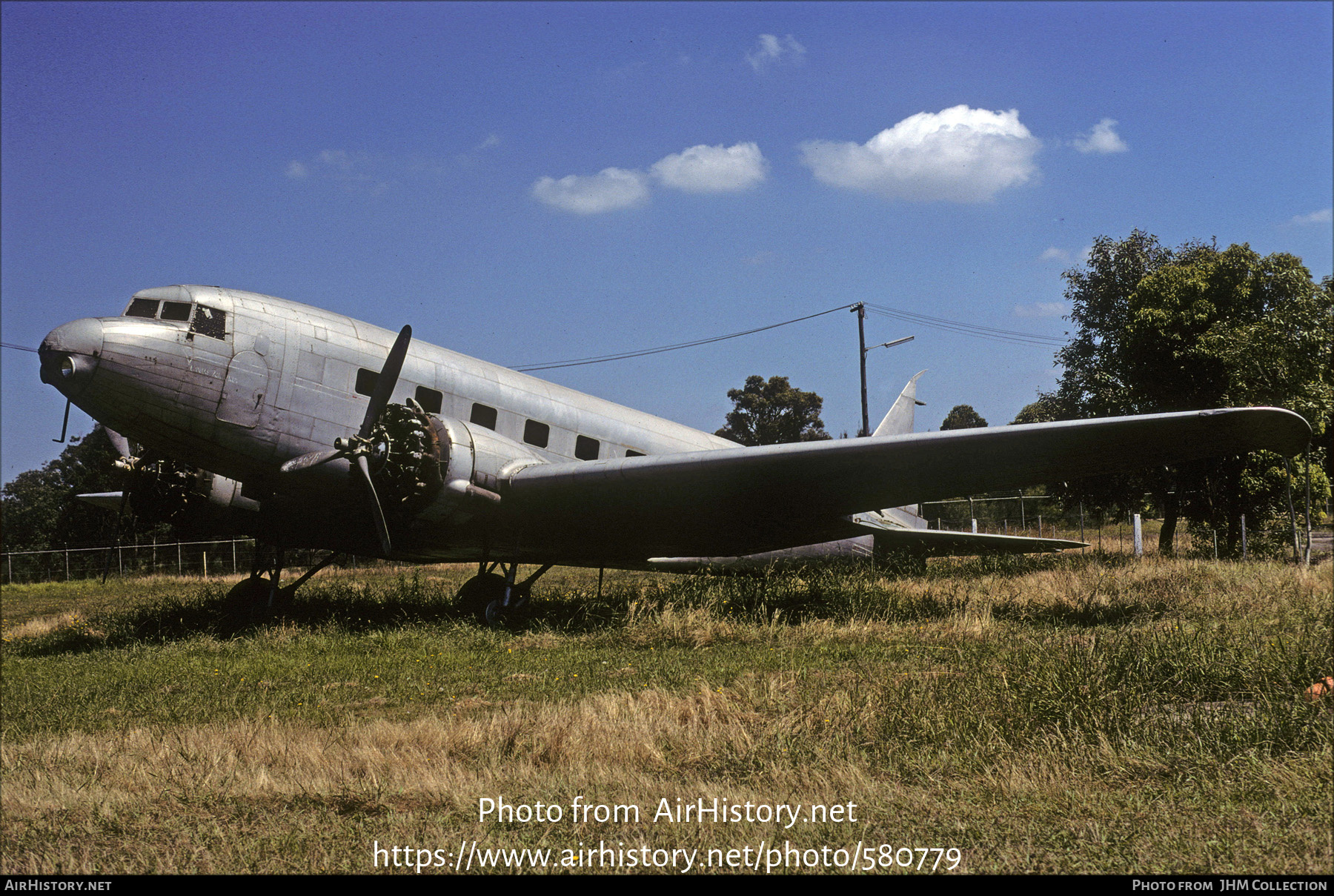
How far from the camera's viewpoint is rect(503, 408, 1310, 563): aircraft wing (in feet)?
36.1

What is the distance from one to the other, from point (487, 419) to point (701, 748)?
948cm

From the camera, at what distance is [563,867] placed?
3885 millimetres

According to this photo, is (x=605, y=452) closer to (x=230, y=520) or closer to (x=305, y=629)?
(x=305, y=629)

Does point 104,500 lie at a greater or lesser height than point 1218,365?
lesser

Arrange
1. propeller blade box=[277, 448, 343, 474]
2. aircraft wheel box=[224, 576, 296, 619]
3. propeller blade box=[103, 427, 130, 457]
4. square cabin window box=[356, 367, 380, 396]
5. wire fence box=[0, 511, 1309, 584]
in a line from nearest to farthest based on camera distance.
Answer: propeller blade box=[277, 448, 343, 474], square cabin window box=[356, 367, 380, 396], propeller blade box=[103, 427, 130, 457], aircraft wheel box=[224, 576, 296, 619], wire fence box=[0, 511, 1309, 584]

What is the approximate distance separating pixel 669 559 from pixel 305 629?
7226mm

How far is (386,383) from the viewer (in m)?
12.1

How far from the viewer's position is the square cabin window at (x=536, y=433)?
14719mm

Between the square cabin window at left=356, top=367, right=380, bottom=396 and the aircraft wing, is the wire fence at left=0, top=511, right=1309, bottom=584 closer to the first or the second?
the aircraft wing

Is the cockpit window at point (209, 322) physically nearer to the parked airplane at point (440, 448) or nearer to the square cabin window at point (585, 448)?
the parked airplane at point (440, 448)

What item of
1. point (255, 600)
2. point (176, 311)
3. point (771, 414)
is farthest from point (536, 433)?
point (771, 414)

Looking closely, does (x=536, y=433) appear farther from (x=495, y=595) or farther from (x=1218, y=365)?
(x=1218, y=365)

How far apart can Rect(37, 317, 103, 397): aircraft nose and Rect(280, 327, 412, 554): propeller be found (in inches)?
108

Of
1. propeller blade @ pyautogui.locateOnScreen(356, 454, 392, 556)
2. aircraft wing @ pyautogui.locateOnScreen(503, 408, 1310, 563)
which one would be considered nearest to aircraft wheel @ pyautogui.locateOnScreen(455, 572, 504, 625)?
aircraft wing @ pyautogui.locateOnScreen(503, 408, 1310, 563)
